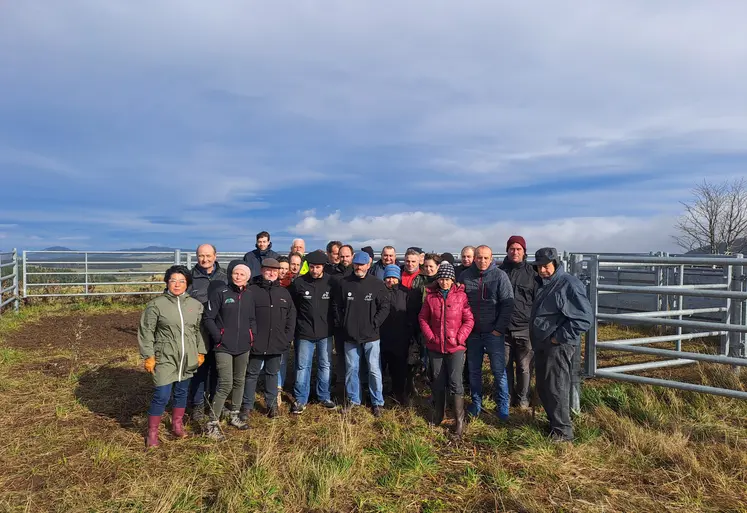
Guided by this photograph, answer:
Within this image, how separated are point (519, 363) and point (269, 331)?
110 inches

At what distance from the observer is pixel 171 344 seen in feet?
14.6

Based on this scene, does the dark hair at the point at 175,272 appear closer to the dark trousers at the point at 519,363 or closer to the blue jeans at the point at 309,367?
the blue jeans at the point at 309,367

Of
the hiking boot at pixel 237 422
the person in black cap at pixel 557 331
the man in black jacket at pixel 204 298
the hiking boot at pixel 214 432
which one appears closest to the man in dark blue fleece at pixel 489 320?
the person in black cap at pixel 557 331

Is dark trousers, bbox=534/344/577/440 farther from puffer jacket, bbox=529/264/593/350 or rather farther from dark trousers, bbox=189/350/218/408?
dark trousers, bbox=189/350/218/408

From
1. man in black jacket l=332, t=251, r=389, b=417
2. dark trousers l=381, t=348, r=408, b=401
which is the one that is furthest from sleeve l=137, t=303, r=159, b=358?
dark trousers l=381, t=348, r=408, b=401

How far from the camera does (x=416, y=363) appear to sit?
5.71 m

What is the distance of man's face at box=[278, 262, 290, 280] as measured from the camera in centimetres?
567

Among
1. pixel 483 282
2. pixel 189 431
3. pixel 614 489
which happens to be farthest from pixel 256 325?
pixel 614 489

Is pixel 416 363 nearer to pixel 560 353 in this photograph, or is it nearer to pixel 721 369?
pixel 560 353

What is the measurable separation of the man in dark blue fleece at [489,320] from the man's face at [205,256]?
288 cm

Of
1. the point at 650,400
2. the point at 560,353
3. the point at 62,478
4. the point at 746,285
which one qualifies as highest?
the point at 746,285

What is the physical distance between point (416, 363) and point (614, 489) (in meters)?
2.60

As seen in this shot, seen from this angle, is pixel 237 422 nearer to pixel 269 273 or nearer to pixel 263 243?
pixel 269 273

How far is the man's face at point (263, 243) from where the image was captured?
22.0ft
